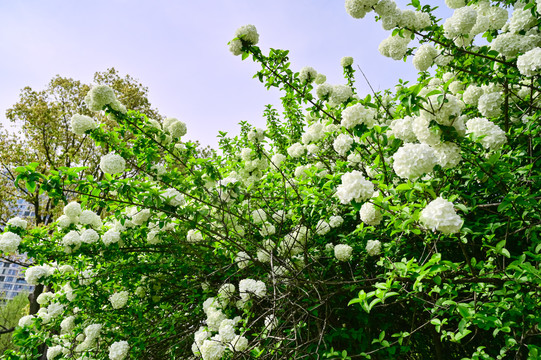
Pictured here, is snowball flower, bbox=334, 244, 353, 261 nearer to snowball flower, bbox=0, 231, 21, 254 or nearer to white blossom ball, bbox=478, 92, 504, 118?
white blossom ball, bbox=478, 92, 504, 118

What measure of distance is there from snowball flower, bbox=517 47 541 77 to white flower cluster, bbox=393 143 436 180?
1099 millimetres

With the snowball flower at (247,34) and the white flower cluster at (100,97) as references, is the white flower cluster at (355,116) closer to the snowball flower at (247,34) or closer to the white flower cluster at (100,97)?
the snowball flower at (247,34)

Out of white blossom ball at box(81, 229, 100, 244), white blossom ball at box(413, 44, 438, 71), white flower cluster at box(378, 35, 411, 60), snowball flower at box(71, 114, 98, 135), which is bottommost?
white blossom ball at box(81, 229, 100, 244)

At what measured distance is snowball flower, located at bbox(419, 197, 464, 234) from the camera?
1.35m

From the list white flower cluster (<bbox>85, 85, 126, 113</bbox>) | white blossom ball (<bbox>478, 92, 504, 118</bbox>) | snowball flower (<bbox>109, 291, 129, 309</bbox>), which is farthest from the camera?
snowball flower (<bbox>109, 291, 129, 309</bbox>)

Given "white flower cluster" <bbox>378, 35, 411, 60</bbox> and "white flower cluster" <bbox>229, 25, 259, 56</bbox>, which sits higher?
"white flower cluster" <bbox>229, 25, 259, 56</bbox>

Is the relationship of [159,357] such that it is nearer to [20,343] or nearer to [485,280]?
[20,343]

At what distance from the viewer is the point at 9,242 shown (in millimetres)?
3445

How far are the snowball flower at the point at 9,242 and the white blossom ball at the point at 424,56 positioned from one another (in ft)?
15.3

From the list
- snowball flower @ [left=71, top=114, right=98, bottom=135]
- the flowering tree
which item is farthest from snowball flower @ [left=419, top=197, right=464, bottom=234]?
snowball flower @ [left=71, top=114, right=98, bottom=135]

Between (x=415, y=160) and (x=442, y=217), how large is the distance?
12.3 inches

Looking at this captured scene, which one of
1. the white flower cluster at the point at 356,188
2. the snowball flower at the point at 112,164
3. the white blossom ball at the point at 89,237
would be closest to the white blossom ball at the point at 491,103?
the white flower cluster at the point at 356,188

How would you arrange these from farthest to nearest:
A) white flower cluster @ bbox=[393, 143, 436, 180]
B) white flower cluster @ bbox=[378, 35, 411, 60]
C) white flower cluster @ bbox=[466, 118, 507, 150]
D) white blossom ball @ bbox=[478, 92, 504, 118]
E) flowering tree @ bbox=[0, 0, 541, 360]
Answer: white flower cluster @ bbox=[378, 35, 411, 60], white blossom ball @ bbox=[478, 92, 504, 118], white flower cluster @ bbox=[466, 118, 507, 150], flowering tree @ bbox=[0, 0, 541, 360], white flower cluster @ bbox=[393, 143, 436, 180]

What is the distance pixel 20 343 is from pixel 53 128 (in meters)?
8.99
